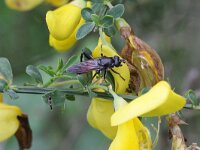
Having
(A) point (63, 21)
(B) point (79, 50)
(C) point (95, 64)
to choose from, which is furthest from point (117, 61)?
(B) point (79, 50)

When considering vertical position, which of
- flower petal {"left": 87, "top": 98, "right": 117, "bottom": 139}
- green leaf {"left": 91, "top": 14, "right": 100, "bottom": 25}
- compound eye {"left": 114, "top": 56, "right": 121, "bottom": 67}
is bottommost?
flower petal {"left": 87, "top": 98, "right": 117, "bottom": 139}

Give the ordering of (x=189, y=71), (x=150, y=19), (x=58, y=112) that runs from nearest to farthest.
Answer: (x=150, y=19) → (x=189, y=71) → (x=58, y=112)

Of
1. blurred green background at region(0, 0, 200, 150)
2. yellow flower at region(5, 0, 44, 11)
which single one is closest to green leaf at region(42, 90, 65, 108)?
yellow flower at region(5, 0, 44, 11)

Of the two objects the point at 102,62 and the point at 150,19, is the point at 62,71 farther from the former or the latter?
the point at 150,19

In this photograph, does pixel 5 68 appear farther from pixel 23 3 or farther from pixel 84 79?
pixel 23 3

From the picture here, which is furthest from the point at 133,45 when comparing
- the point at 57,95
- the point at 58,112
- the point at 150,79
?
the point at 58,112

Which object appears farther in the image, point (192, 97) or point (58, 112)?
point (58, 112)

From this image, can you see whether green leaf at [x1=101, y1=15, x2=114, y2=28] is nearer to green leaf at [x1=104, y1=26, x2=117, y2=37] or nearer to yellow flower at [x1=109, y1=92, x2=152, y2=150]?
green leaf at [x1=104, y1=26, x2=117, y2=37]
